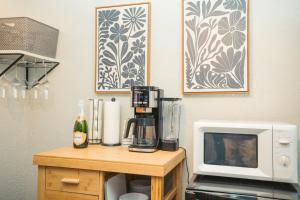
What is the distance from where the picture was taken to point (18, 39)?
186cm

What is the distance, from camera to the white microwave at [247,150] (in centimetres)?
136

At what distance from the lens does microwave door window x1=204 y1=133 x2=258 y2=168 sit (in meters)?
1.46

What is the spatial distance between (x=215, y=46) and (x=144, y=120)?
70 centimetres

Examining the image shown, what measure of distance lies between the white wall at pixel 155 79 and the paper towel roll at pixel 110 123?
0.15 meters

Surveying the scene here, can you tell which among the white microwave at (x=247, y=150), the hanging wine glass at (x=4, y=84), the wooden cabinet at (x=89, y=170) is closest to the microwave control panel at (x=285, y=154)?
the white microwave at (x=247, y=150)

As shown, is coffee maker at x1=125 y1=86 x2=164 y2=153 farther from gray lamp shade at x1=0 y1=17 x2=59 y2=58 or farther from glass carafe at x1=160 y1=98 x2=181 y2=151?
gray lamp shade at x1=0 y1=17 x2=59 y2=58

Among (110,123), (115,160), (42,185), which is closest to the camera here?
(115,160)

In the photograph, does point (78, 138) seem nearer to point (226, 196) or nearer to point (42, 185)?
point (42, 185)

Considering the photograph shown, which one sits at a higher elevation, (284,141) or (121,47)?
(121,47)

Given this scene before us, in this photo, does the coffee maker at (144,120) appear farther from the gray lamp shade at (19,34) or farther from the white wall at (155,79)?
the gray lamp shade at (19,34)

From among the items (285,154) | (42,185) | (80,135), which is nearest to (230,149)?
(285,154)

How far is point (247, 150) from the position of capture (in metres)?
1.46

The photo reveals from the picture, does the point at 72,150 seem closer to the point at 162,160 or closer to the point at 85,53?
the point at 162,160

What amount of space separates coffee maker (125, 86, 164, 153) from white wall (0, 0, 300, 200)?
0.89 feet
